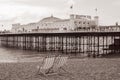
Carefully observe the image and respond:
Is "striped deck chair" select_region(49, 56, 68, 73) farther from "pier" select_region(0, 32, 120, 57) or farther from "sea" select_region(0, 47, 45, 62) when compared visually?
"pier" select_region(0, 32, 120, 57)

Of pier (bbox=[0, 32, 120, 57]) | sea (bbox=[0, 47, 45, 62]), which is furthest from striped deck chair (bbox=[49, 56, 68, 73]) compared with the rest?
pier (bbox=[0, 32, 120, 57])

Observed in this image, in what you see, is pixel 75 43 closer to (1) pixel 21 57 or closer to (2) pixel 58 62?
(1) pixel 21 57

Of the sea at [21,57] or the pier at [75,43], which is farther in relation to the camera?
the pier at [75,43]

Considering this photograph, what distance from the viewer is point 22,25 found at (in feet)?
280

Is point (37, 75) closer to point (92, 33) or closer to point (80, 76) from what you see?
point (80, 76)

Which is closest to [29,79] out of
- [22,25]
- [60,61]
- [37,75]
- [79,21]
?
[37,75]

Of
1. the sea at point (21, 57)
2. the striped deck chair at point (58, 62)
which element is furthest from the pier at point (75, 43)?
the striped deck chair at point (58, 62)

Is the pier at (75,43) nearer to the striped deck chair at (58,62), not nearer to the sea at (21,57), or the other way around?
the sea at (21,57)

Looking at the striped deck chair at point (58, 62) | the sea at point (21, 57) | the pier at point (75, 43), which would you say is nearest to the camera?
the striped deck chair at point (58, 62)

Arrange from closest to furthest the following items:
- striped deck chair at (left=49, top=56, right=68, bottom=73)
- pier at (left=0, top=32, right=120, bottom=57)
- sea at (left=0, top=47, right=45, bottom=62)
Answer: striped deck chair at (left=49, top=56, right=68, bottom=73)
sea at (left=0, top=47, right=45, bottom=62)
pier at (left=0, top=32, right=120, bottom=57)

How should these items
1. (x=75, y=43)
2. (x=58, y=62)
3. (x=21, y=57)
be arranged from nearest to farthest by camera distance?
(x=58, y=62), (x=21, y=57), (x=75, y=43)

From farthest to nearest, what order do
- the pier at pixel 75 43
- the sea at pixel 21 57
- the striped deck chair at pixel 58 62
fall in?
the pier at pixel 75 43 < the sea at pixel 21 57 < the striped deck chair at pixel 58 62

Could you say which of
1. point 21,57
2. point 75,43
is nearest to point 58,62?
point 21,57

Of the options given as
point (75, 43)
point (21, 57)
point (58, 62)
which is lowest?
point (21, 57)
